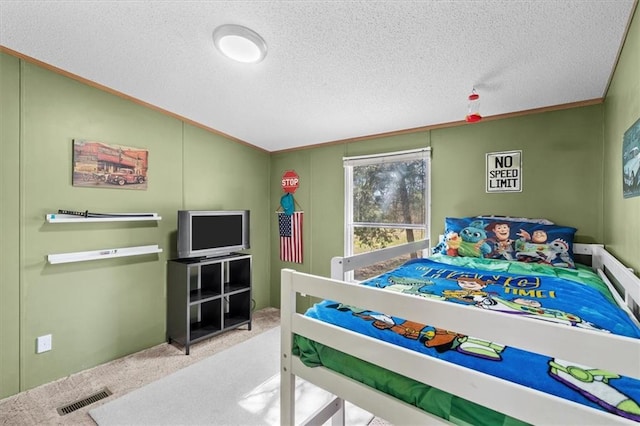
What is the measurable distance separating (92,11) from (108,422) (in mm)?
2470

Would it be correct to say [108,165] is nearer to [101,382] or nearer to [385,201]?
[101,382]

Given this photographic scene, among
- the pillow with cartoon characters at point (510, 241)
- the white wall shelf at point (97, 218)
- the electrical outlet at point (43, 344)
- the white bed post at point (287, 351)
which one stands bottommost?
the electrical outlet at point (43, 344)

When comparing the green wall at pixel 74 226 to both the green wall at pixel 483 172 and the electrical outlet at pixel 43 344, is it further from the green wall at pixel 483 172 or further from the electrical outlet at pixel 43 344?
the green wall at pixel 483 172

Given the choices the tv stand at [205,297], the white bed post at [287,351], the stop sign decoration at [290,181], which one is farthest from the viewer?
the stop sign decoration at [290,181]

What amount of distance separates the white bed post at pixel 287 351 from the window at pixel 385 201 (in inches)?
81.3

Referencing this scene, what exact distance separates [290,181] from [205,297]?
169cm

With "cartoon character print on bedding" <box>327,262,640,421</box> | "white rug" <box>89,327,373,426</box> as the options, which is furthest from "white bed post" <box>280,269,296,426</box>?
"white rug" <box>89,327,373,426</box>

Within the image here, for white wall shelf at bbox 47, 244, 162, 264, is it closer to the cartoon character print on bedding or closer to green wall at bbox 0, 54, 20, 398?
green wall at bbox 0, 54, 20, 398

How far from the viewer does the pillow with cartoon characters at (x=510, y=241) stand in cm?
208

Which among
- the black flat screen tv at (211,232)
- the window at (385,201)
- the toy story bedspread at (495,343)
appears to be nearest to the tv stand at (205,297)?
the black flat screen tv at (211,232)

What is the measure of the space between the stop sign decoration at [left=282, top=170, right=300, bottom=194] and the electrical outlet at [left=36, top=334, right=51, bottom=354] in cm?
260

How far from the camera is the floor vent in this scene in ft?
6.48

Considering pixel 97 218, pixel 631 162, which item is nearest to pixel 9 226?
pixel 97 218

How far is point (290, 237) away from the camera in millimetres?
3936
